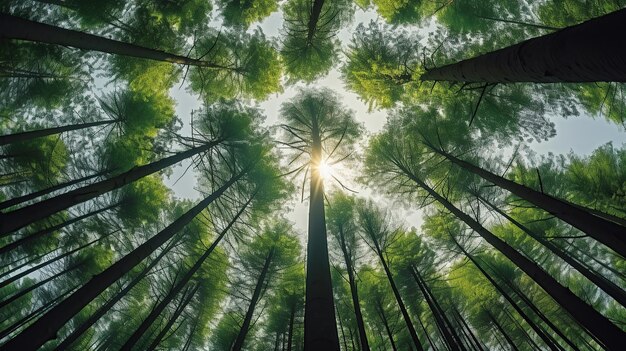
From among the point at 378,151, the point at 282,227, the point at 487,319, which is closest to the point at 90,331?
the point at 282,227

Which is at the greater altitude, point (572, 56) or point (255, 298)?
point (255, 298)

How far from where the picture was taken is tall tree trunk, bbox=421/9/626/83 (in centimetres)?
173

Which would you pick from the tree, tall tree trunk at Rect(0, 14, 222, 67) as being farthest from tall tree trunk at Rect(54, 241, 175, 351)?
tall tree trunk at Rect(0, 14, 222, 67)

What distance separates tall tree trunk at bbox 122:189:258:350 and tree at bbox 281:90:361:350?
9.78ft

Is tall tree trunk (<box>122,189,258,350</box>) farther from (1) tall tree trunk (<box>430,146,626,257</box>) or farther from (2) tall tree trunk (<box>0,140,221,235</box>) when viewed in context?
(1) tall tree trunk (<box>430,146,626,257</box>)

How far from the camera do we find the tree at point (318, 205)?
8.39ft

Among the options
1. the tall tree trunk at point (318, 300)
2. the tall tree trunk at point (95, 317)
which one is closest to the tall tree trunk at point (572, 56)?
the tall tree trunk at point (318, 300)

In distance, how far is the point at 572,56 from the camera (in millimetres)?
2096

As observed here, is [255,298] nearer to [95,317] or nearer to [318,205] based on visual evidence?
[95,317]

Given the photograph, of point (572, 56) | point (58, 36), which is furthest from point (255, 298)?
point (572, 56)

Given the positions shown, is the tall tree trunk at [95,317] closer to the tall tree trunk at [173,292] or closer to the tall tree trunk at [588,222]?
the tall tree trunk at [173,292]

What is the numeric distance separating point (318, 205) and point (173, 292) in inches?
175

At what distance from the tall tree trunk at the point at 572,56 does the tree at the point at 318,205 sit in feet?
5.96

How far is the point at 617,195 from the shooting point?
8047 millimetres
